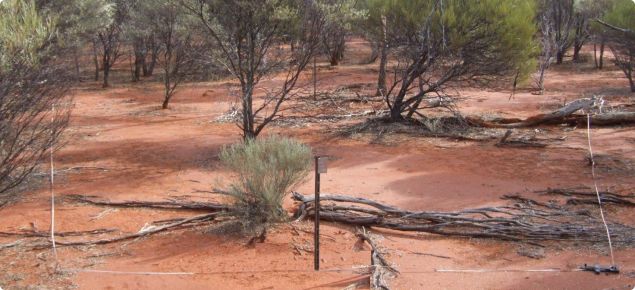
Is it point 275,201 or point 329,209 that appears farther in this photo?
point 329,209

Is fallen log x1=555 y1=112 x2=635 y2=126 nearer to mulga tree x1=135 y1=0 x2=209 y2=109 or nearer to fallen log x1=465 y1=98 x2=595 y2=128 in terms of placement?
fallen log x1=465 y1=98 x2=595 y2=128

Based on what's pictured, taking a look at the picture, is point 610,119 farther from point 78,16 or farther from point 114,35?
point 114,35

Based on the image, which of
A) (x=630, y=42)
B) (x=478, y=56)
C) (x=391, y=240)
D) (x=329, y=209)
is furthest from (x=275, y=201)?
(x=630, y=42)

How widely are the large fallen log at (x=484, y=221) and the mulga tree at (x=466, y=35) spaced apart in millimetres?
5582

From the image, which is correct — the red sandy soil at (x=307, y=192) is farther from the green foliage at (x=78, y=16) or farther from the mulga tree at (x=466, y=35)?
the green foliage at (x=78, y=16)

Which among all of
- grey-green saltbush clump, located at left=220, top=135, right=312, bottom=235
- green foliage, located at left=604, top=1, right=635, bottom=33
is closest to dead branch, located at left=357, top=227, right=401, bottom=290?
grey-green saltbush clump, located at left=220, top=135, right=312, bottom=235

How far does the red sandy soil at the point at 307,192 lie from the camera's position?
5.20 metres

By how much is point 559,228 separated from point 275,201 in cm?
323

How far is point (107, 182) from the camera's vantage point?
8.69 metres

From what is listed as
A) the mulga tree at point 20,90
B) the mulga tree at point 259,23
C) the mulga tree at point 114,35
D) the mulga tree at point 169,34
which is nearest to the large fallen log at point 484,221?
the mulga tree at point 20,90

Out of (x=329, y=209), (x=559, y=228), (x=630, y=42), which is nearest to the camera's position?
(x=559, y=228)

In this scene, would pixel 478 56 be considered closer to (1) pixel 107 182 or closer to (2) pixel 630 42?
(2) pixel 630 42

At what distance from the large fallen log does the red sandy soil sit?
169 millimetres

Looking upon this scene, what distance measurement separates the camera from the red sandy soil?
520 centimetres
